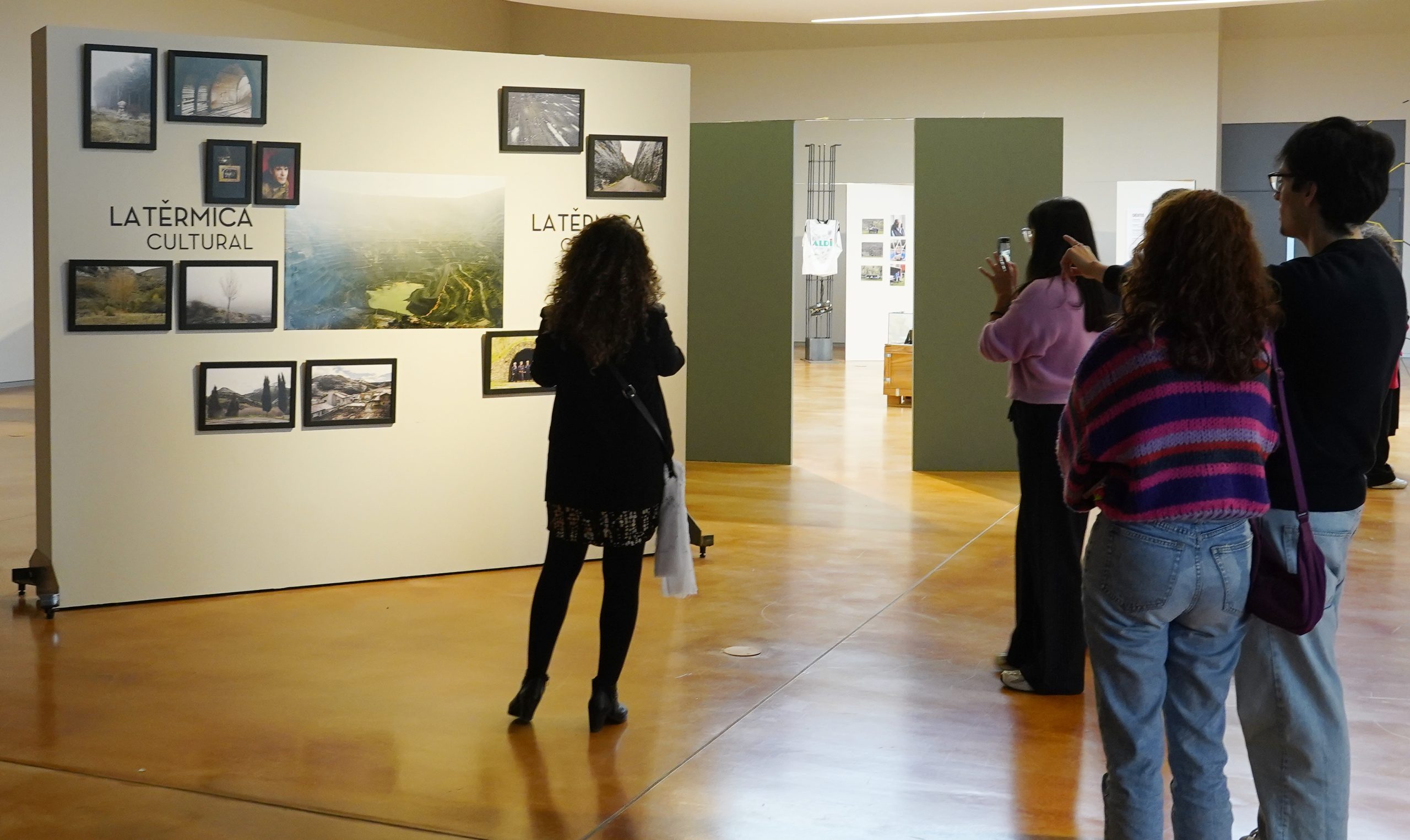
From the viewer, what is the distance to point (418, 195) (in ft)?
20.0

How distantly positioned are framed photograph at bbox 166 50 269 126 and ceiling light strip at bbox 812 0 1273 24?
636 cm

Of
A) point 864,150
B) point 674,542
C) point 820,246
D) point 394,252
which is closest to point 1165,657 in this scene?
point 674,542

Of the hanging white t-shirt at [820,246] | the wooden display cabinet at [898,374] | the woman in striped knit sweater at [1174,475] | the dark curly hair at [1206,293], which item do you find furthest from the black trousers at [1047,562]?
the hanging white t-shirt at [820,246]

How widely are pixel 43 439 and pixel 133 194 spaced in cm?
108

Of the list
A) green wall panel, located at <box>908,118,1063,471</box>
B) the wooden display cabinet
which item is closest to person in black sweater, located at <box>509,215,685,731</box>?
green wall panel, located at <box>908,118,1063,471</box>

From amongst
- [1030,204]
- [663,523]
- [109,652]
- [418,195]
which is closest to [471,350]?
[418,195]

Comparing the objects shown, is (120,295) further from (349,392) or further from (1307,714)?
(1307,714)

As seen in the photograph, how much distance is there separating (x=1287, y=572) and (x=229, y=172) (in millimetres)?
4643

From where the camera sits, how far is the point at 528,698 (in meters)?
4.24

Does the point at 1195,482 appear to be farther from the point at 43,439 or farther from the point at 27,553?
the point at 27,553

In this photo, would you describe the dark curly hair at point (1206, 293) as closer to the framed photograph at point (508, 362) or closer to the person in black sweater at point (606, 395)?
the person in black sweater at point (606, 395)

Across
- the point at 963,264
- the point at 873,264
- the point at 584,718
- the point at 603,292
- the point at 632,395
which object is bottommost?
the point at 584,718

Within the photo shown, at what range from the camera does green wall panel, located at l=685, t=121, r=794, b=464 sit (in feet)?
33.1

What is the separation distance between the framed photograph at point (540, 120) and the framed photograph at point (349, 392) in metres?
1.20
